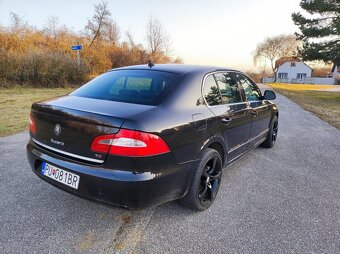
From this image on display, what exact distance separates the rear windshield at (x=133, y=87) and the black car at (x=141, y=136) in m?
0.01

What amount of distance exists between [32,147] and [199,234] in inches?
76.1

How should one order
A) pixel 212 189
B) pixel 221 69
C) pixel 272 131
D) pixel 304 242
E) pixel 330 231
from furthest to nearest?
1. pixel 272 131
2. pixel 221 69
3. pixel 212 189
4. pixel 330 231
5. pixel 304 242

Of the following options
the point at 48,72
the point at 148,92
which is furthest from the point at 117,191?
the point at 48,72

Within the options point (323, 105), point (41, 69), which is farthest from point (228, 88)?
point (41, 69)

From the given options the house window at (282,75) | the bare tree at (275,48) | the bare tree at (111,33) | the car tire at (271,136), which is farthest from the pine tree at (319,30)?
the house window at (282,75)

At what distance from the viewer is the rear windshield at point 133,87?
275 cm

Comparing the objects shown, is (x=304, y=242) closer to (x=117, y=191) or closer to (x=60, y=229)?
(x=117, y=191)

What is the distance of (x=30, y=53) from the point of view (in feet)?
54.9

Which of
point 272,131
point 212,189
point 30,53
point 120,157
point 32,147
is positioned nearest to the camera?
point 120,157

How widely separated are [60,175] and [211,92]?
185 cm

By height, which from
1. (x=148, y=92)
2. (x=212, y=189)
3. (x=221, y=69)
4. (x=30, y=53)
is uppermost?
(x=30, y=53)

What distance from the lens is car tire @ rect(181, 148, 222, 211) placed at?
2.80 meters

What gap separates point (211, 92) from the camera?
127 inches

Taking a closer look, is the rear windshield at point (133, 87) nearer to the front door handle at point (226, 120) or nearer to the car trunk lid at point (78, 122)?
the car trunk lid at point (78, 122)
